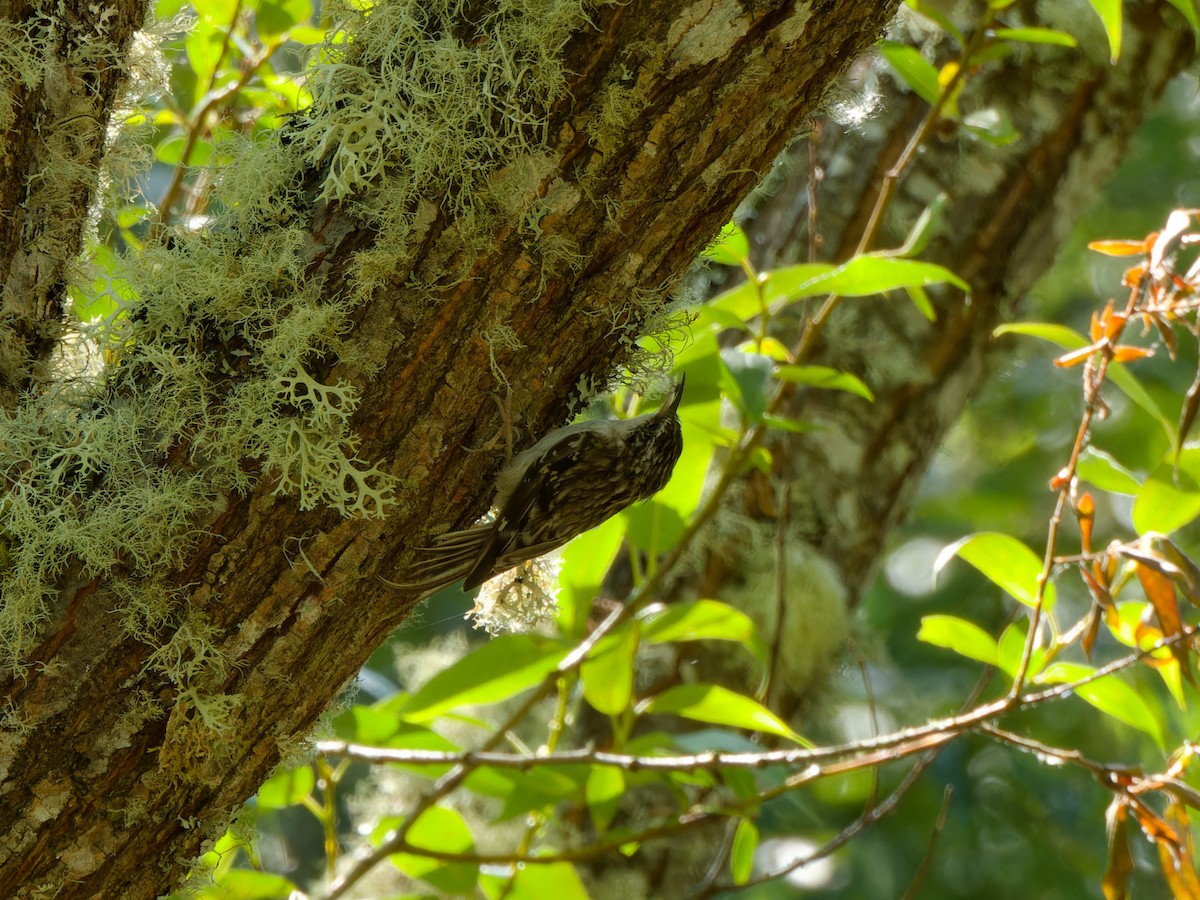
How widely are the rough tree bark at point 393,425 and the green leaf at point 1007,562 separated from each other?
0.74 meters

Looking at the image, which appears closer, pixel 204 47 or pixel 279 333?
pixel 279 333

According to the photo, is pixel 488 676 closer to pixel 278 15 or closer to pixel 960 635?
pixel 960 635

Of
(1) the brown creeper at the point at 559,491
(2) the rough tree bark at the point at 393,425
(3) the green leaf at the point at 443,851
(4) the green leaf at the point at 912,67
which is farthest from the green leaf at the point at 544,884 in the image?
(4) the green leaf at the point at 912,67

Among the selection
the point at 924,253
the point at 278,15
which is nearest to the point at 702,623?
the point at 278,15

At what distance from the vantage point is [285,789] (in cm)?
206

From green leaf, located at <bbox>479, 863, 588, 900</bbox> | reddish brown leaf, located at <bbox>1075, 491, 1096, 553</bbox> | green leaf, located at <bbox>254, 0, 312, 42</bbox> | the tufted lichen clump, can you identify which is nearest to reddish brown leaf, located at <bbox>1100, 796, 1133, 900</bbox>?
reddish brown leaf, located at <bbox>1075, 491, 1096, 553</bbox>

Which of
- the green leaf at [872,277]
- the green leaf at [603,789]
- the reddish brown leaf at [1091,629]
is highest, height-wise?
the green leaf at [872,277]

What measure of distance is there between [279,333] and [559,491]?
49cm

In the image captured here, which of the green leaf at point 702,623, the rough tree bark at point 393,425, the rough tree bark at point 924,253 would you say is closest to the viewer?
the rough tree bark at point 393,425

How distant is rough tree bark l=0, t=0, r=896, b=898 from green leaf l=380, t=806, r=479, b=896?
2.43ft

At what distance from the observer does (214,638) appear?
4.16 ft

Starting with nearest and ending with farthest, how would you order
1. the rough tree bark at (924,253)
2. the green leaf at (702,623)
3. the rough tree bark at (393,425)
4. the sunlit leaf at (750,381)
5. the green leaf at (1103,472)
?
the rough tree bark at (393,425) < the green leaf at (1103,472) < the sunlit leaf at (750,381) < the green leaf at (702,623) < the rough tree bark at (924,253)

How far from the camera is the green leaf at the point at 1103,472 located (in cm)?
174

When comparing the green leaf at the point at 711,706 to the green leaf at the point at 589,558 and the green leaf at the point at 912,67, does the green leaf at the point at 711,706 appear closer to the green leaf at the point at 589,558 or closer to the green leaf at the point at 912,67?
the green leaf at the point at 589,558
